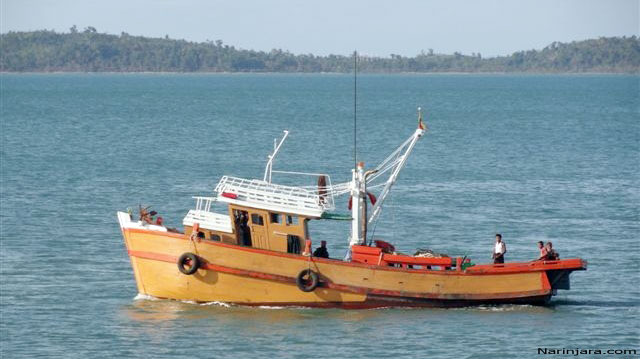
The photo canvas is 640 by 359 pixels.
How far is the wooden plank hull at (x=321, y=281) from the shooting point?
4006 centimetres

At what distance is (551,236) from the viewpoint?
54281 millimetres

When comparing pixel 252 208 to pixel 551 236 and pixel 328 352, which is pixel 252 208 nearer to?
pixel 328 352

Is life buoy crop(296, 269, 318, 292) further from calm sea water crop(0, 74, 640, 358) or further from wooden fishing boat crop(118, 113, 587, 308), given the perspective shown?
calm sea water crop(0, 74, 640, 358)

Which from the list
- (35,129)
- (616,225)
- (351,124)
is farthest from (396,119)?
(616,225)

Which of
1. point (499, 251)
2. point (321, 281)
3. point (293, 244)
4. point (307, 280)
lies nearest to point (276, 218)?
point (293, 244)

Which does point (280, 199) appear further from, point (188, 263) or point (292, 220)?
point (188, 263)

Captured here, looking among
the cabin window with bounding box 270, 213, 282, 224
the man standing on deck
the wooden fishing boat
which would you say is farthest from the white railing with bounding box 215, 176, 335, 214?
the man standing on deck

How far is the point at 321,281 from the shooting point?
132 feet

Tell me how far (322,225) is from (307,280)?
50.3ft

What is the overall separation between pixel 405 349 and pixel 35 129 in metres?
87.0

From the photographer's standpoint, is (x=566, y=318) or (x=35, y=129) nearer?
(x=566, y=318)

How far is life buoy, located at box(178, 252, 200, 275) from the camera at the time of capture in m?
40.3

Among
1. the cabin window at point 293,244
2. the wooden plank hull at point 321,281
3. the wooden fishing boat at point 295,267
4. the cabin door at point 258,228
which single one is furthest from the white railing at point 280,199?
the wooden plank hull at point 321,281

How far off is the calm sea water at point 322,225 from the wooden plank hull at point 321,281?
1.28 feet
